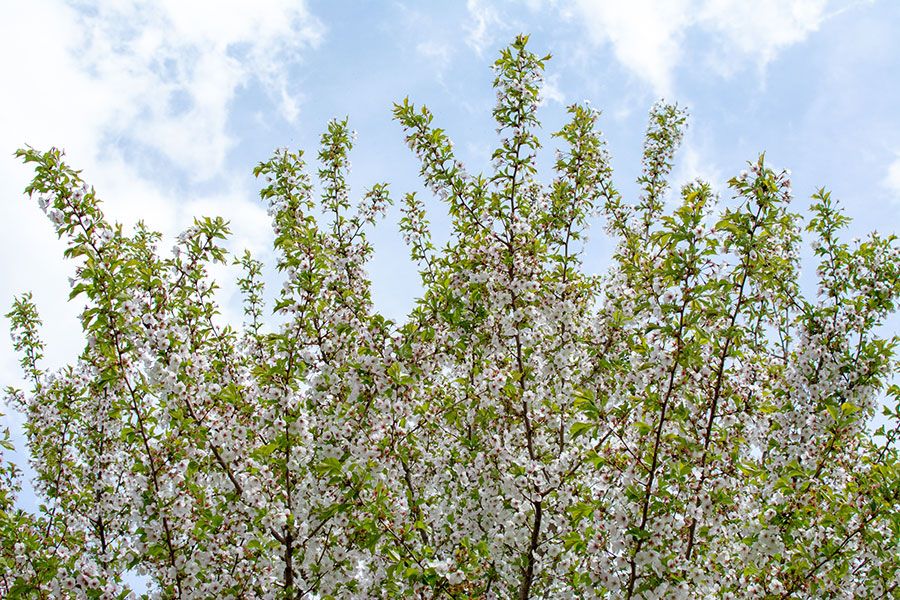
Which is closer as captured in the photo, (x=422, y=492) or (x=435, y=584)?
(x=435, y=584)

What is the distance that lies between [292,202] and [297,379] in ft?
7.70

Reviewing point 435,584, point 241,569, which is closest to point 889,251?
point 435,584

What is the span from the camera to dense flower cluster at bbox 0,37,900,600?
586cm

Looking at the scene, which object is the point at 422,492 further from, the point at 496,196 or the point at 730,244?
the point at 730,244

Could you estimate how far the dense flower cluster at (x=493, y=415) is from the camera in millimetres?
5863

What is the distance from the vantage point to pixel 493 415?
7477 millimetres

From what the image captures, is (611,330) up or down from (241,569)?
up

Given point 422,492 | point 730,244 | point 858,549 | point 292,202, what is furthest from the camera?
point 422,492

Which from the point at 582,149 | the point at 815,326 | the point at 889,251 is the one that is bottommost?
the point at 815,326

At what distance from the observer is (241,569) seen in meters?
6.99

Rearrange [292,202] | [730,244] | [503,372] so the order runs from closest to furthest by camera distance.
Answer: [730,244] < [503,372] < [292,202]

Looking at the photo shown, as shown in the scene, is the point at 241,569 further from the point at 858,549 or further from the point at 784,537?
the point at 858,549

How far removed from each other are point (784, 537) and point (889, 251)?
3.61 m

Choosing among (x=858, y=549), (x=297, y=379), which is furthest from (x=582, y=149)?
(x=858, y=549)
